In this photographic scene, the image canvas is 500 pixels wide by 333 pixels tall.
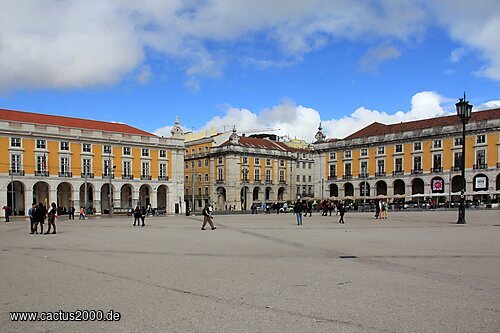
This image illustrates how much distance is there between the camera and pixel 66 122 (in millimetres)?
67875

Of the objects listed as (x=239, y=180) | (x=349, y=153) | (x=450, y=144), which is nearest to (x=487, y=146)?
(x=450, y=144)

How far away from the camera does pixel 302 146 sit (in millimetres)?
118125

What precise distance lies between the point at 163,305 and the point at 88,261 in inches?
223

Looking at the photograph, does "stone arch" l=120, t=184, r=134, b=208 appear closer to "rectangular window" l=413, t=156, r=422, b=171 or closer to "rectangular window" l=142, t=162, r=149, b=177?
"rectangular window" l=142, t=162, r=149, b=177

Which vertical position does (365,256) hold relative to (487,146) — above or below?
below

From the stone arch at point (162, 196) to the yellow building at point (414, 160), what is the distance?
1127 inches

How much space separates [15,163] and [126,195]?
55.1 feet

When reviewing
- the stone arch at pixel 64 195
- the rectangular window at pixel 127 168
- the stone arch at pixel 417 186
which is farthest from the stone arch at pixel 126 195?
the stone arch at pixel 417 186

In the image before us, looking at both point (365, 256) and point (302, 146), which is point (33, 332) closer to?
point (365, 256)

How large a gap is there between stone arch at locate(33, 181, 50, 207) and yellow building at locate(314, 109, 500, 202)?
43530mm

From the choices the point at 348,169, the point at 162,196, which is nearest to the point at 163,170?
the point at 162,196

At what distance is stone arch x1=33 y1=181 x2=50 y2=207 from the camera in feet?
200

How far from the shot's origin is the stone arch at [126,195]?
68688 millimetres

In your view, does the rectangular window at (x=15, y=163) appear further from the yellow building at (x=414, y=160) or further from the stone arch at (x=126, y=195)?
the yellow building at (x=414, y=160)
